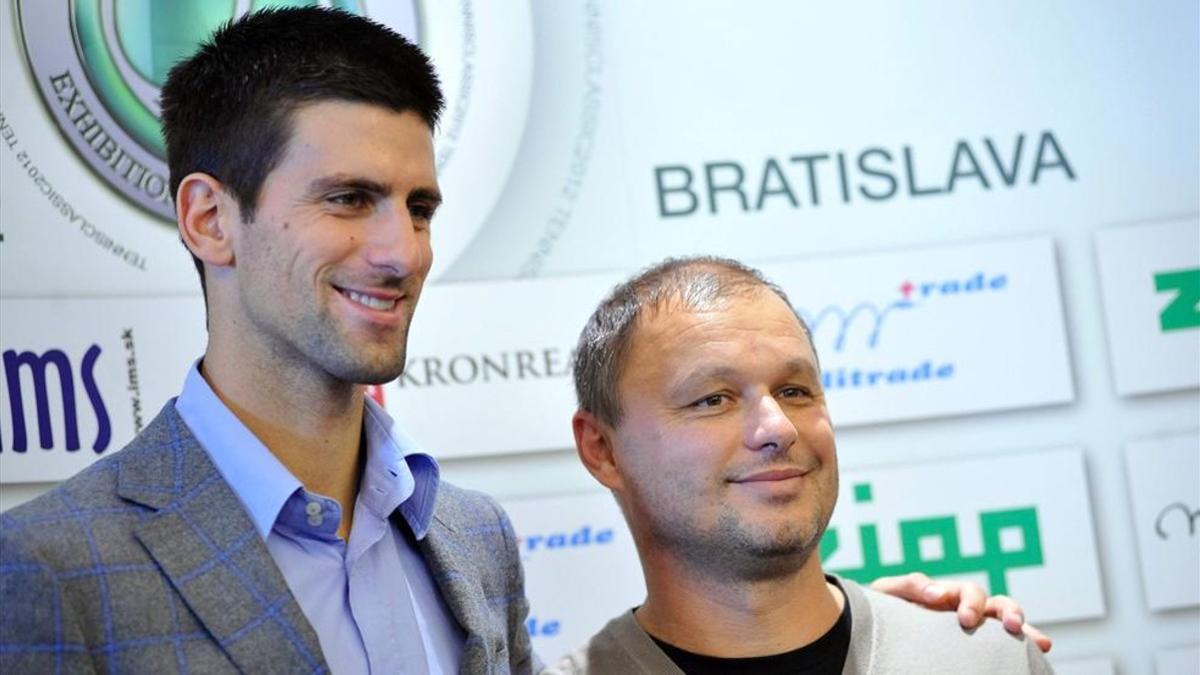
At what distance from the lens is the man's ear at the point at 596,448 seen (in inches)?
80.0

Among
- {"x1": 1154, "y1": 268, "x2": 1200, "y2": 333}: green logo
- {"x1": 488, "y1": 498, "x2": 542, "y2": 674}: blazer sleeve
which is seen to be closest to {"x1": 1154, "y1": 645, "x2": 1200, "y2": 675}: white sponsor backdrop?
{"x1": 1154, "y1": 268, "x2": 1200, "y2": 333}: green logo

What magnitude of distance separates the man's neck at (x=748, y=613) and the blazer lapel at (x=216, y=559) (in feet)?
1.86

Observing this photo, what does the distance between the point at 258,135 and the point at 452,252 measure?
3.61ft

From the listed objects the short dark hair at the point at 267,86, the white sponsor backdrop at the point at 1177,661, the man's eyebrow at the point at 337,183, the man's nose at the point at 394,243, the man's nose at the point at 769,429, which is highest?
the short dark hair at the point at 267,86

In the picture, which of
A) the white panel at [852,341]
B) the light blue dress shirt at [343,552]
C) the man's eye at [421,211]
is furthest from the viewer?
the white panel at [852,341]

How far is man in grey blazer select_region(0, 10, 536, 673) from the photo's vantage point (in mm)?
1467

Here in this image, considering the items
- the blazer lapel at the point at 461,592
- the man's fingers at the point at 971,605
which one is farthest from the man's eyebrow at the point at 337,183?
the man's fingers at the point at 971,605

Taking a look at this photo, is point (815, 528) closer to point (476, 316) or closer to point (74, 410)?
point (476, 316)

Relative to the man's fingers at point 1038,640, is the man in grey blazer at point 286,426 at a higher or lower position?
higher

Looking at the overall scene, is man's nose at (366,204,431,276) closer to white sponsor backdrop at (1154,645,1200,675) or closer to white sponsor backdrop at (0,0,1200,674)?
white sponsor backdrop at (0,0,1200,674)

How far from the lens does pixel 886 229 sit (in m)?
2.86

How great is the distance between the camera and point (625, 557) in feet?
9.01

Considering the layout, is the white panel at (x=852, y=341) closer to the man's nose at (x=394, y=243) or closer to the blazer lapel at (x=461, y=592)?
the blazer lapel at (x=461, y=592)

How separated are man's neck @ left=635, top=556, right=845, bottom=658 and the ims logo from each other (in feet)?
3.39
